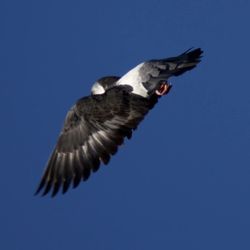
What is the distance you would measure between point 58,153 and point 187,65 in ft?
7.20

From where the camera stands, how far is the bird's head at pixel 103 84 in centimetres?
1642

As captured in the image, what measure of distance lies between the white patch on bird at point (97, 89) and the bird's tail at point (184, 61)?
0.95m

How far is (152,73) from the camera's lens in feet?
52.4

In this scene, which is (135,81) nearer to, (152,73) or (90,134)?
(152,73)

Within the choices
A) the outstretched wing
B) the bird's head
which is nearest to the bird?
the outstretched wing

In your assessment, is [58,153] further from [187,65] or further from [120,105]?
[187,65]

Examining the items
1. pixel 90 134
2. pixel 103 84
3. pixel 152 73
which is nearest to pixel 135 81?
pixel 152 73

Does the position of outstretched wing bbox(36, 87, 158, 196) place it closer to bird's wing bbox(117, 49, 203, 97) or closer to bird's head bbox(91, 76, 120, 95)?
bird's wing bbox(117, 49, 203, 97)

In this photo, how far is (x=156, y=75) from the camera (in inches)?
628

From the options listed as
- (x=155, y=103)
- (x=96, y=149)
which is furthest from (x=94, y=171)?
(x=155, y=103)

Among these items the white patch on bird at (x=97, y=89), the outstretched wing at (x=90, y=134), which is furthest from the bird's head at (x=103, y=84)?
the outstretched wing at (x=90, y=134)

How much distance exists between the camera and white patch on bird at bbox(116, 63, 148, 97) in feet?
51.8

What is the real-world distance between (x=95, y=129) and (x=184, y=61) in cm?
187

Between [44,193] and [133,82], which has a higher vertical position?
[133,82]
